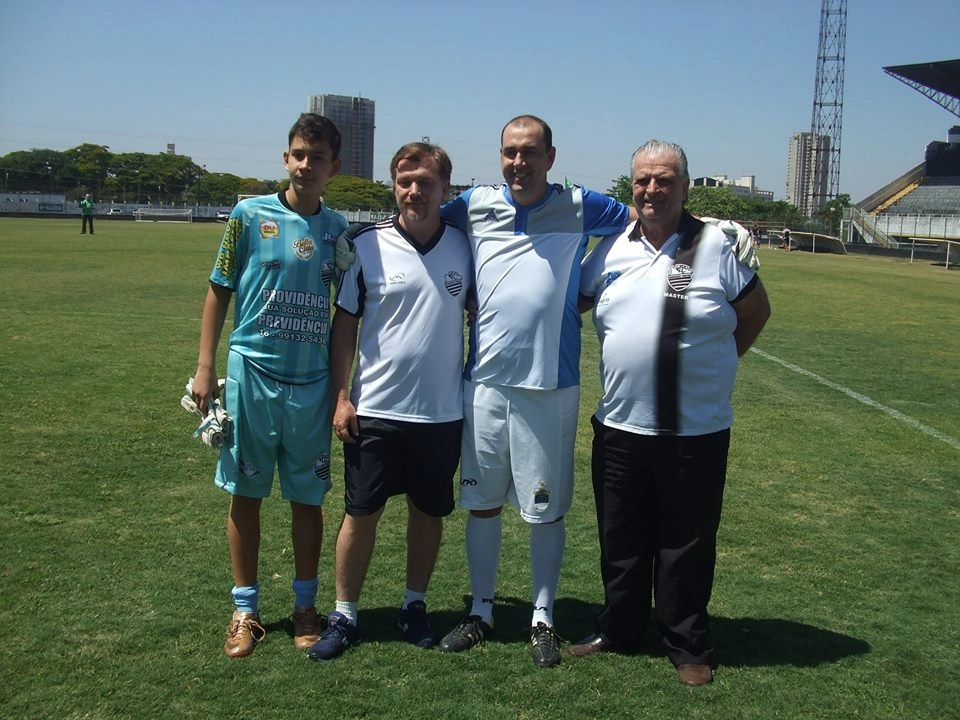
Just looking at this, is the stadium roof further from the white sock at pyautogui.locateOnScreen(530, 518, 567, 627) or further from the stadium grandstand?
the white sock at pyautogui.locateOnScreen(530, 518, 567, 627)

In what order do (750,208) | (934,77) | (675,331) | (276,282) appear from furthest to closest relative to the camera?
(750,208) → (934,77) → (276,282) → (675,331)

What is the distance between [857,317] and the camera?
16.5 m

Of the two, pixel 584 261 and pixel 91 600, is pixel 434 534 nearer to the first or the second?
pixel 584 261

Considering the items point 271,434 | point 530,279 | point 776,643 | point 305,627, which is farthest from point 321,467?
point 776,643

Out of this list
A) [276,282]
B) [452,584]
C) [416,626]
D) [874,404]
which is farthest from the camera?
[874,404]

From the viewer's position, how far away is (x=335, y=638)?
3.61m

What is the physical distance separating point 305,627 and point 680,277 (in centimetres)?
203

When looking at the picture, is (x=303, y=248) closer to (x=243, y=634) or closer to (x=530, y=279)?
(x=530, y=279)

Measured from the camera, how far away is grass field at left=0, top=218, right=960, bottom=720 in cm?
332

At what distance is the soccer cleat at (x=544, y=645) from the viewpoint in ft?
11.8

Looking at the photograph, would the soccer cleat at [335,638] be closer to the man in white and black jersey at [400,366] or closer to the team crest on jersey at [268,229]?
the man in white and black jersey at [400,366]

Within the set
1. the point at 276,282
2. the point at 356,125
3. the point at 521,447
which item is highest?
the point at 356,125

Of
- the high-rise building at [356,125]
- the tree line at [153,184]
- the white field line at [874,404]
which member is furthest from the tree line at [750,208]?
the white field line at [874,404]

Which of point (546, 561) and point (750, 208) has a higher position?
point (750, 208)
